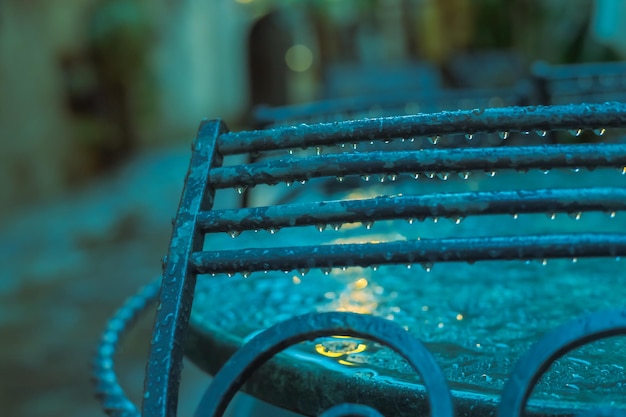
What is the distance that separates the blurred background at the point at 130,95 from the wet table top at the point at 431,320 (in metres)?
2.29

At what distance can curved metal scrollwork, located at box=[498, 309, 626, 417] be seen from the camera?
60cm

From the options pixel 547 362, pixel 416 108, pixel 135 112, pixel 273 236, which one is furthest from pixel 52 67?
pixel 547 362

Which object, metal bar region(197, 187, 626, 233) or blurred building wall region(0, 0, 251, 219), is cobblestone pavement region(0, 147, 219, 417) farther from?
metal bar region(197, 187, 626, 233)

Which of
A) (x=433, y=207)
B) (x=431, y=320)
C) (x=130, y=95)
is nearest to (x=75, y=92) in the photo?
(x=130, y=95)

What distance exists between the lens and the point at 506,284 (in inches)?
51.1

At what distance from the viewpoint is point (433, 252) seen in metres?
0.68

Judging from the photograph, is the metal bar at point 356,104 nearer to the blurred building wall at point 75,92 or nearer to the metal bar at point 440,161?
the metal bar at point 440,161

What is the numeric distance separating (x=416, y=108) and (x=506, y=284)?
4.29 ft

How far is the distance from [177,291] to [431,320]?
0.52 meters

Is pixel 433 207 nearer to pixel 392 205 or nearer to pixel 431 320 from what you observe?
pixel 392 205

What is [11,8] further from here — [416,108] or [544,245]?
[544,245]

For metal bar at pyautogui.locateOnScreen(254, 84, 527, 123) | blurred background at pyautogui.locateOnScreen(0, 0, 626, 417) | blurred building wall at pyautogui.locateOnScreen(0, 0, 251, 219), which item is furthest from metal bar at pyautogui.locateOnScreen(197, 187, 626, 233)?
blurred building wall at pyautogui.locateOnScreen(0, 0, 251, 219)

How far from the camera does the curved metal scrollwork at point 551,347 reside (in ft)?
1.97

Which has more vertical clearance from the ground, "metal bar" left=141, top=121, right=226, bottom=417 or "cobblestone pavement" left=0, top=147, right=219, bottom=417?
"metal bar" left=141, top=121, right=226, bottom=417
